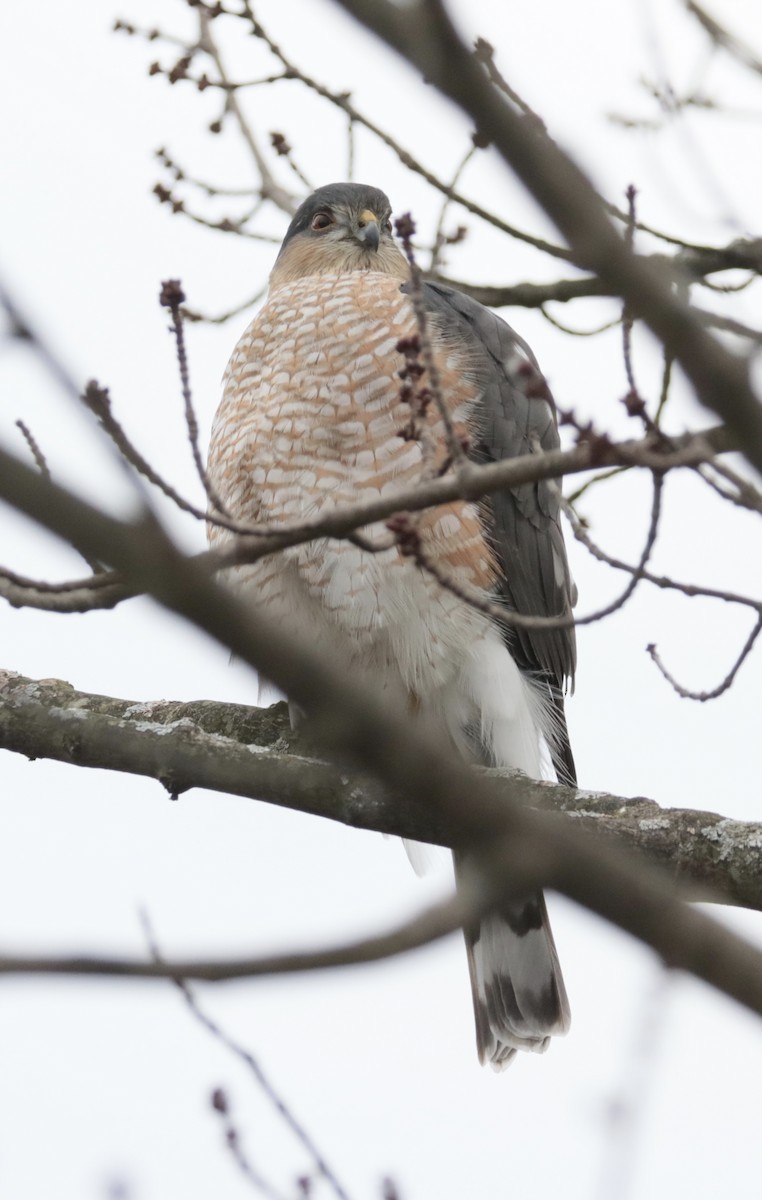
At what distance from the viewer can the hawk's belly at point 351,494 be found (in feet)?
15.9

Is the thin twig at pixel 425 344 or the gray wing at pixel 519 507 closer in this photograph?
the thin twig at pixel 425 344

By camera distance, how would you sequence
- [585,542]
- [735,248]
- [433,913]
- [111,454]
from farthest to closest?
[735,248] < [585,542] < [111,454] < [433,913]

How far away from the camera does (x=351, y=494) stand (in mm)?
4848

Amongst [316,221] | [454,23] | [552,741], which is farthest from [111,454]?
[316,221]

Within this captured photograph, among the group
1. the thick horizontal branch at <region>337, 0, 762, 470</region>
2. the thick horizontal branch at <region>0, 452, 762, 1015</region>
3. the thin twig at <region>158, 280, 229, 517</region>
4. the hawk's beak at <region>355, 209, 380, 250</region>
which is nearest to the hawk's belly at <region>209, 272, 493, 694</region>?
the hawk's beak at <region>355, 209, 380, 250</region>

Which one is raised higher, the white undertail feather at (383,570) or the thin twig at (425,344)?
the white undertail feather at (383,570)

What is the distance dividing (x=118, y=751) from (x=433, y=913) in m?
2.70

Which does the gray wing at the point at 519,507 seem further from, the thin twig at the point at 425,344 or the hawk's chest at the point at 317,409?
the thin twig at the point at 425,344

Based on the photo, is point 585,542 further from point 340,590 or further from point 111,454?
point 340,590

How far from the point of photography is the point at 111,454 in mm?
1878

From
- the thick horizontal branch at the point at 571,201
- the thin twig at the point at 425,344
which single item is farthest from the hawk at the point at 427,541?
the thick horizontal branch at the point at 571,201

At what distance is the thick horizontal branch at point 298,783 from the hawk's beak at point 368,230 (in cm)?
260

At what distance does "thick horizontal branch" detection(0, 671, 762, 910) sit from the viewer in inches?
139

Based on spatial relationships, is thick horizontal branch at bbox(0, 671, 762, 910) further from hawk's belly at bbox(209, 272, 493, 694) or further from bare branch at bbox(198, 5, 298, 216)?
bare branch at bbox(198, 5, 298, 216)
